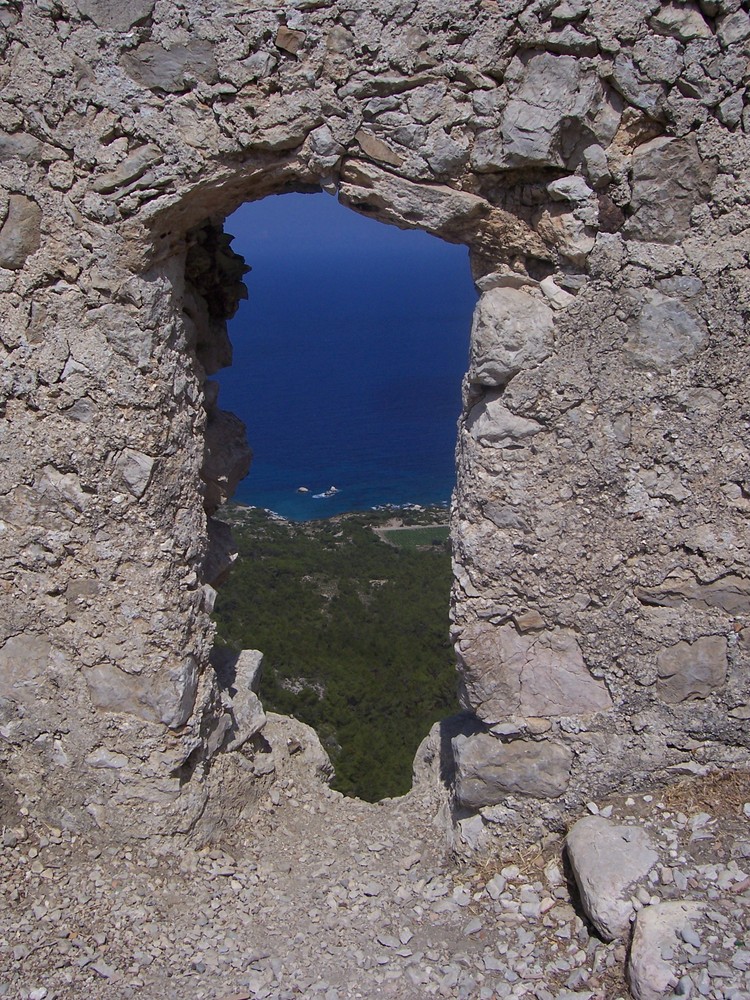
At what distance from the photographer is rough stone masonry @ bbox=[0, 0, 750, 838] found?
330 centimetres

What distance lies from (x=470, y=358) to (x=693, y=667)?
177 centimetres

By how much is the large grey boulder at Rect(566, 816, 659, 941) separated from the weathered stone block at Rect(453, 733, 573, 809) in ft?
0.81

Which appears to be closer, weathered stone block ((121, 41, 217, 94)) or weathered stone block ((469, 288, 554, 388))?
weathered stone block ((121, 41, 217, 94))

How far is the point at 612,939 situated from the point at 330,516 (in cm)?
1589

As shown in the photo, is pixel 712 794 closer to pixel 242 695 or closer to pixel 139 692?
pixel 242 695

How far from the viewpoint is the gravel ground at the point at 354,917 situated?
11.1ft

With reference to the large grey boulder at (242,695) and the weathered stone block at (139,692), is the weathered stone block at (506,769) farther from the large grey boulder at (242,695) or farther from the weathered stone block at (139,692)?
the weathered stone block at (139,692)

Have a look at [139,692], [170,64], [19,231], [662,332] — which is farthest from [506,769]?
[170,64]

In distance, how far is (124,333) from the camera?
3.62 meters

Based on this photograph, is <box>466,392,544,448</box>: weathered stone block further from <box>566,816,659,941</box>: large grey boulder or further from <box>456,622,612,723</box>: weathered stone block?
<box>566,816,659,941</box>: large grey boulder

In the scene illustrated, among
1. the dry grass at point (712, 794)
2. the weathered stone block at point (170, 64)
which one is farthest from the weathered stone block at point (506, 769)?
the weathered stone block at point (170, 64)

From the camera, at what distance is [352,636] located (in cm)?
1189

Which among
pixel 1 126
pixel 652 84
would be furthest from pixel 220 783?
pixel 652 84

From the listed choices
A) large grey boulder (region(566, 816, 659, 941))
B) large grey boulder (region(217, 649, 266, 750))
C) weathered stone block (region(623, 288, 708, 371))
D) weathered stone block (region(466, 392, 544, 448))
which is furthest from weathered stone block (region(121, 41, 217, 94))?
large grey boulder (region(566, 816, 659, 941))
